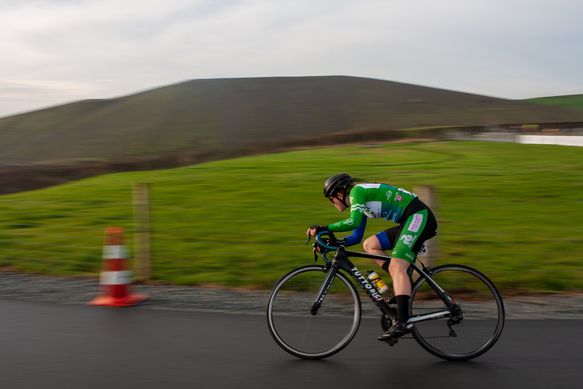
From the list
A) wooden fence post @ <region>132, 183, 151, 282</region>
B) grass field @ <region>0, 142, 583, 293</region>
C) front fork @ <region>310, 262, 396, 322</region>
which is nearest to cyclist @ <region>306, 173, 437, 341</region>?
front fork @ <region>310, 262, 396, 322</region>

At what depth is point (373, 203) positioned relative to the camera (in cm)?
391

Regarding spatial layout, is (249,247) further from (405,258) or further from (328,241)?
(405,258)

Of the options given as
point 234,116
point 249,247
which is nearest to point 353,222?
point 249,247

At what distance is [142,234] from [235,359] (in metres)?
3.23

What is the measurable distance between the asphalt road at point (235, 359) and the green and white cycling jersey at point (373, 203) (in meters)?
1.09

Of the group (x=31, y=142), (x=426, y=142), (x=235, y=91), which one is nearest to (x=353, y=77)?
(x=235, y=91)

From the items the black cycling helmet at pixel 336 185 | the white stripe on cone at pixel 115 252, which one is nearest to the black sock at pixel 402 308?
the black cycling helmet at pixel 336 185

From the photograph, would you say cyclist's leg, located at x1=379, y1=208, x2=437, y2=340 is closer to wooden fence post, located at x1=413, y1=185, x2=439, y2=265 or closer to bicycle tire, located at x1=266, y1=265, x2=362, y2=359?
bicycle tire, located at x1=266, y1=265, x2=362, y2=359

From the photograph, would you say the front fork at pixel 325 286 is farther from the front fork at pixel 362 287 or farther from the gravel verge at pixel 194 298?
the gravel verge at pixel 194 298

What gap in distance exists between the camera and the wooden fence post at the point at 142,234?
656 centimetres

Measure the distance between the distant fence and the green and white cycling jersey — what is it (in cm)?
145

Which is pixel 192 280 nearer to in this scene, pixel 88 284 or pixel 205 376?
pixel 88 284

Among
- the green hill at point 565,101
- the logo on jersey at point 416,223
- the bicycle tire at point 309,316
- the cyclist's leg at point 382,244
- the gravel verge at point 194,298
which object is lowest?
Result: the gravel verge at point 194,298

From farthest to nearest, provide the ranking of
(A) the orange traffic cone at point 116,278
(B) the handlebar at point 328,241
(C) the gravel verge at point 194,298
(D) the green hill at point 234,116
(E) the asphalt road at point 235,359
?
(D) the green hill at point 234,116
(A) the orange traffic cone at point 116,278
(C) the gravel verge at point 194,298
(B) the handlebar at point 328,241
(E) the asphalt road at point 235,359
